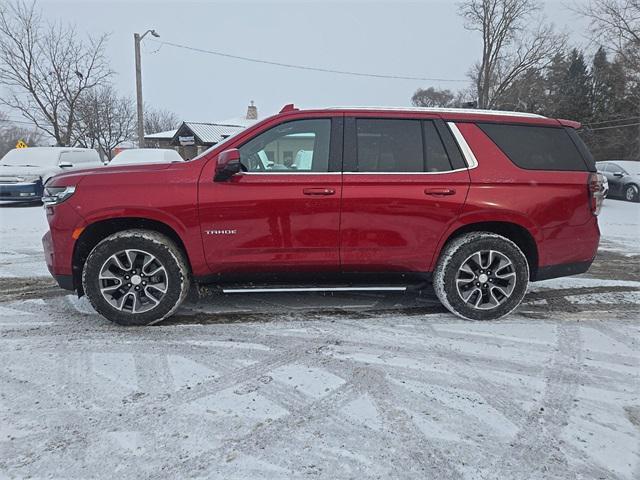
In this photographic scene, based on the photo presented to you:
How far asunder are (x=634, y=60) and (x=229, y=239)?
27.0 meters

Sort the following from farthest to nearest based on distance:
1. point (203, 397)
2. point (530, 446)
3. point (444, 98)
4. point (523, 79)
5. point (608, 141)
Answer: point (444, 98)
point (608, 141)
point (523, 79)
point (203, 397)
point (530, 446)

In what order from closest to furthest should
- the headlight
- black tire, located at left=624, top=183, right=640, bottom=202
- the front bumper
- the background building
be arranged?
the headlight → the front bumper → black tire, located at left=624, top=183, right=640, bottom=202 → the background building

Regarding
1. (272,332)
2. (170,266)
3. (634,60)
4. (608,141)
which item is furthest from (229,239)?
(608,141)

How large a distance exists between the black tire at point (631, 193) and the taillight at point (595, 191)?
14915 millimetres

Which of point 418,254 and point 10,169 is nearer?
point 418,254

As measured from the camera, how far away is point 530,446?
219cm

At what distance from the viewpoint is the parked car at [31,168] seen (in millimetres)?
12023

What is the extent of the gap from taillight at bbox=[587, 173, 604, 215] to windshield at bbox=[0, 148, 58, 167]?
1412cm

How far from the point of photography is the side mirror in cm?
337

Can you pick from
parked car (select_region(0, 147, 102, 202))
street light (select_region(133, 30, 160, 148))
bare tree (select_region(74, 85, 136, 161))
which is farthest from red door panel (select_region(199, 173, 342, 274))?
bare tree (select_region(74, 85, 136, 161))

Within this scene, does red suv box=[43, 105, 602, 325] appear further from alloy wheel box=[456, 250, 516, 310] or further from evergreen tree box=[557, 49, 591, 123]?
evergreen tree box=[557, 49, 591, 123]

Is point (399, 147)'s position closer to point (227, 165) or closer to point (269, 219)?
point (269, 219)

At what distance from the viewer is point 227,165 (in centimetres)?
338

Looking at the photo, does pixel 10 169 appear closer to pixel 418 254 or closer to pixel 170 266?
pixel 170 266
